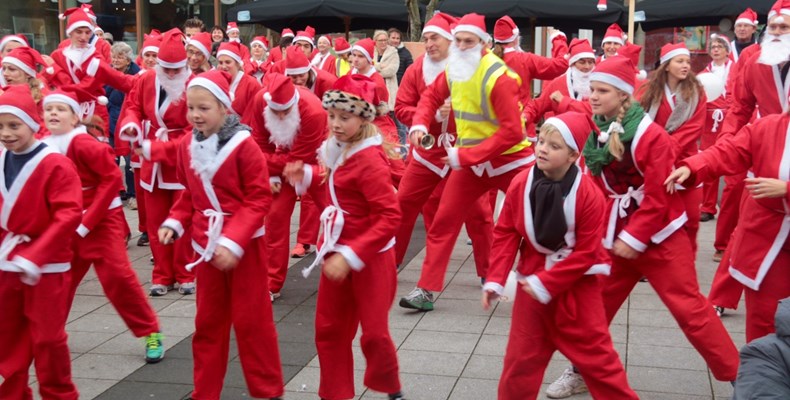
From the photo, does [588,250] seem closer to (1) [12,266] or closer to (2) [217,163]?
(2) [217,163]

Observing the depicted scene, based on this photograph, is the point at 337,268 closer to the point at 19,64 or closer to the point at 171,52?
the point at 171,52

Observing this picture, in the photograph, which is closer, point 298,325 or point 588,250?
point 588,250

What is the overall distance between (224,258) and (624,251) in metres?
1.99

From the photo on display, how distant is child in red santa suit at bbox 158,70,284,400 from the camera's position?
4812 millimetres

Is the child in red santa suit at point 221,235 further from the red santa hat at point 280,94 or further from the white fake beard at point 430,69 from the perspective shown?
the white fake beard at point 430,69

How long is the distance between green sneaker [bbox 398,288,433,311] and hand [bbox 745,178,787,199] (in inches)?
118

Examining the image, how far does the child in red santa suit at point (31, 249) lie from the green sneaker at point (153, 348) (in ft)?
3.46

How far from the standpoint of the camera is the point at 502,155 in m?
6.88

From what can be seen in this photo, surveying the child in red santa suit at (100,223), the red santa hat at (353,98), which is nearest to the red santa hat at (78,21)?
the child in red santa suit at (100,223)

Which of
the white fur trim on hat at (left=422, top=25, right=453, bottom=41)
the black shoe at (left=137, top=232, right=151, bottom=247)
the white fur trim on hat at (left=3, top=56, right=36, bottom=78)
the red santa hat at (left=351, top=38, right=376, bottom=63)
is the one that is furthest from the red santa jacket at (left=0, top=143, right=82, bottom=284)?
the red santa hat at (left=351, top=38, right=376, bottom=63)

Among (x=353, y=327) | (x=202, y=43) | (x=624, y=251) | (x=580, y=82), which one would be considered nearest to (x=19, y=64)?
(x=202, y=43)

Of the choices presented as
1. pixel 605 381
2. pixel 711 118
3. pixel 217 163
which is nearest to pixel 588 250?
pixel 605 381

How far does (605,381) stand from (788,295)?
1054 mm

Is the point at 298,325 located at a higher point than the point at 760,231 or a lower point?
Answer: lower
